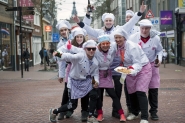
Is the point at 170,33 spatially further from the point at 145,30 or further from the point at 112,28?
the point at 145,30

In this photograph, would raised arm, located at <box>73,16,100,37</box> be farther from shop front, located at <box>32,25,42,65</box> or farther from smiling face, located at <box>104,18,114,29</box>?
shop front, located at <box>32,25,42,65</box>

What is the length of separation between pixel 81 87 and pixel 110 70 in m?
0.70

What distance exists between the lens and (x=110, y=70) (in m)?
7.46

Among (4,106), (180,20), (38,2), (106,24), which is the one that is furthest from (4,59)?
(106,24)

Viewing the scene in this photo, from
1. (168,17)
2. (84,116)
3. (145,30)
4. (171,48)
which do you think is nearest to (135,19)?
(145,30)

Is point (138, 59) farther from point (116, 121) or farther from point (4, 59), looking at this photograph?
point (4, 59)

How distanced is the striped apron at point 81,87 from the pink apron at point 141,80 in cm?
75

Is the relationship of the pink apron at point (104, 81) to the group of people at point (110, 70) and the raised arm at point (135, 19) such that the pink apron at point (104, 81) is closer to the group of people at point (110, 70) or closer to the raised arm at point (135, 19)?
the group of people at point (110, 70)

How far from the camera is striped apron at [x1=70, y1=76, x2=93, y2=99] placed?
718 centimetres

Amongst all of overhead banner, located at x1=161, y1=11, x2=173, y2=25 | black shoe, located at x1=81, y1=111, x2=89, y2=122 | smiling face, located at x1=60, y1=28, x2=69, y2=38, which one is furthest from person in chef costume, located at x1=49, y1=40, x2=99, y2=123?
overhead banner, located at x1=161, y1=11, x2=173, y2=25

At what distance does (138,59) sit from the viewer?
22.7ft

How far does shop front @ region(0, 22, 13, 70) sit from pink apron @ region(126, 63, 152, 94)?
67.0 feet

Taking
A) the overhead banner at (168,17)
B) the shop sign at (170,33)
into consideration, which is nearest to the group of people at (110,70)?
the overhead banner at (168,17)

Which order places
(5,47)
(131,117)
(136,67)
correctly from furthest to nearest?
1. (5,47)
2. (131,117)
3. (136,67)
